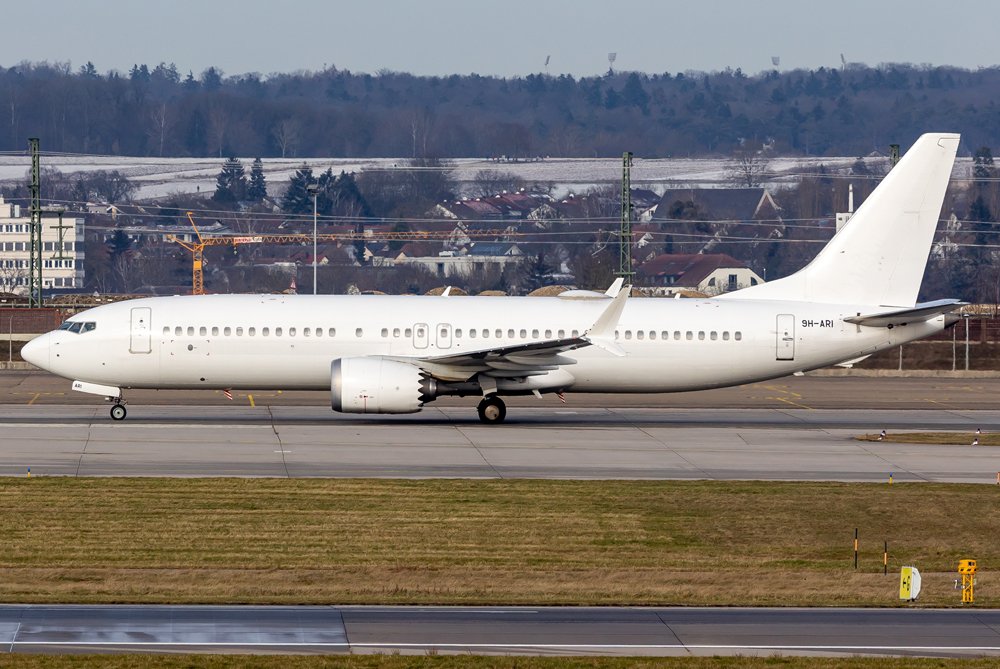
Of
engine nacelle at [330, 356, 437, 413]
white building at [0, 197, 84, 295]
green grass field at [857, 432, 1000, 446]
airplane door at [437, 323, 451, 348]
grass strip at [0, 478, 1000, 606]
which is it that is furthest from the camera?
white building at [0, 197, 84, 295]

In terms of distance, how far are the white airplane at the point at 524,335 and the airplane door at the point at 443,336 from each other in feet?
0.14

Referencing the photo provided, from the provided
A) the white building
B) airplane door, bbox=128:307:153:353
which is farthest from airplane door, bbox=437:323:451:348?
the white building

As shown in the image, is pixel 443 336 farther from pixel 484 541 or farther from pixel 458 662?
pixel 458 662

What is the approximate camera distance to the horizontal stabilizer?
42844 millimetres

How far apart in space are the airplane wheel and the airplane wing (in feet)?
3.22

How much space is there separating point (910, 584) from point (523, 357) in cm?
2124

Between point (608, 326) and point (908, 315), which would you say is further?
point (908, 315)

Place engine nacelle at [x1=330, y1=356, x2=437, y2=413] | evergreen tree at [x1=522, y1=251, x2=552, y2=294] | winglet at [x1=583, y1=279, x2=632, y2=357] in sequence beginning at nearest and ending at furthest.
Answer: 1. engine nacelle at [x1=330, y1=356, x2=437, y2=413]
2. winglet at [x1=583, y1=279, x2=632, y2=357]
3. evergreen tree at [x1=522, y1=251, x2=552, y2=294]

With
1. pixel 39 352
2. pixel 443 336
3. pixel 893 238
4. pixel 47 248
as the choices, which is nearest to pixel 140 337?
pixel 39 352

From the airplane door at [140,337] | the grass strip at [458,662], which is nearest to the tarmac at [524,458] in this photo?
the grass strip at [458,662]

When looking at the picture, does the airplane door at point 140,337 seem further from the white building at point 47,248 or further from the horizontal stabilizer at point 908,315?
the white building at point 47,248

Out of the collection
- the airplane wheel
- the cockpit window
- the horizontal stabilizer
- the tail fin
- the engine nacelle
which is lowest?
the airplane wheel

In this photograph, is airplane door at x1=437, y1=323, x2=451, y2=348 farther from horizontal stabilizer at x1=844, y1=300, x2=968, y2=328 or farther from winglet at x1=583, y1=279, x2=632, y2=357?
horizontal stabilizer at x1=844, y1=300, x2=968, y2=328

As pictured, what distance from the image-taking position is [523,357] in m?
42.8
